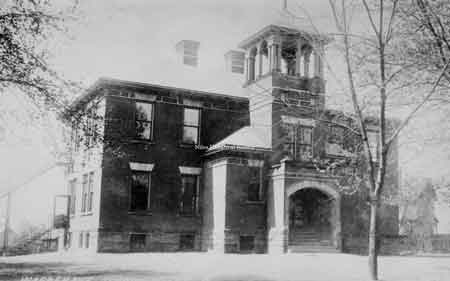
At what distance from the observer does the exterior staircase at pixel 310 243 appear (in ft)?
80.8

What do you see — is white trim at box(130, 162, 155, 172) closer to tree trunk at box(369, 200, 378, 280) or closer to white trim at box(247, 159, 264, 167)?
white trim at box(247, 159, 264, 167)

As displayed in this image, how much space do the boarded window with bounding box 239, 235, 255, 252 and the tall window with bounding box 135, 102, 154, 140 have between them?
652cm

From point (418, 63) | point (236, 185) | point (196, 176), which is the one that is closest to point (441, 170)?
point (418, 63)

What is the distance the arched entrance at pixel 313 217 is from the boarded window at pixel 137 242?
22.5 feet

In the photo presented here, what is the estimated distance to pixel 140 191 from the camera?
26656 millimetres

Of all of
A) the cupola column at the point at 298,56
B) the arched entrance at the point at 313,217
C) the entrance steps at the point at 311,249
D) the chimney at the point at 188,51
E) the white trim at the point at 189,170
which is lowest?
the entrance steps at the point at 311,249

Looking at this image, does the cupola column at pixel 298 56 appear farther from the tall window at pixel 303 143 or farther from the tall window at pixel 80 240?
the tall window at pixel 80 240

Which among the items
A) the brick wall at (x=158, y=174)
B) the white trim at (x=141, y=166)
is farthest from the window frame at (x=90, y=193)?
the white trim at (x=141, y=166)

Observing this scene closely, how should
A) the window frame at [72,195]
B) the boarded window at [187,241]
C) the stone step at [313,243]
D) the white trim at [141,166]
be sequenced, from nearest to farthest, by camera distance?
the stone step at [313,243], the white trim at [141,166], the boarded window at [187,241], the window frame at [72,195]

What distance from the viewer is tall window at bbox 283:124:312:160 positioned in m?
27.8

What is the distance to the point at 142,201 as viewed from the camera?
26.7m

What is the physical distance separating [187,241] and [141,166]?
437 centimetres

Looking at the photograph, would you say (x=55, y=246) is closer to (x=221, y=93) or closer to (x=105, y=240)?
(x=105, y=240)

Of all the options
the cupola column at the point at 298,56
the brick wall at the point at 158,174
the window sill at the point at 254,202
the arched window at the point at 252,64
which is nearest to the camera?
the brick wall at the point at 158,174
